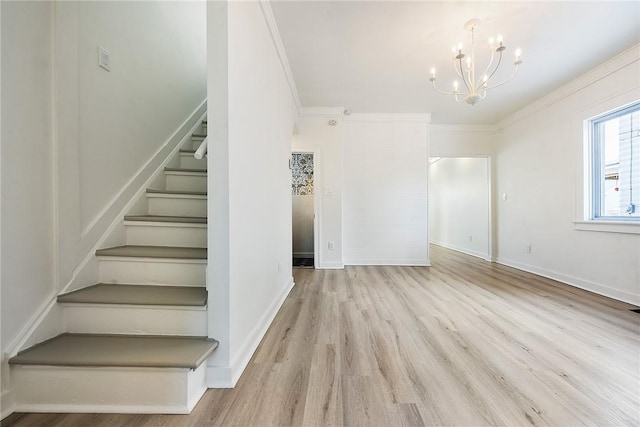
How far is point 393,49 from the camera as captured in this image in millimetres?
2592

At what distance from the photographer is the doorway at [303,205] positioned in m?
5.21

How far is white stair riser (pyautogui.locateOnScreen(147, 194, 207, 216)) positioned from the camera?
6.75ft

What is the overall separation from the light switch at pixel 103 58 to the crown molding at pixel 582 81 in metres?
4.52

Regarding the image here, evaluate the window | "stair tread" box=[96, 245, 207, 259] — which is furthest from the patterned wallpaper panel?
the window

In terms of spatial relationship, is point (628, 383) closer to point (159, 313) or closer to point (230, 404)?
point (230, 404)

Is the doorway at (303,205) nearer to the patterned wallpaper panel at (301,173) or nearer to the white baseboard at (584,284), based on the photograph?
the patterned wallpaper panel at (301,173)

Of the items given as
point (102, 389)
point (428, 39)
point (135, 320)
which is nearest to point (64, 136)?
point (135, 320)

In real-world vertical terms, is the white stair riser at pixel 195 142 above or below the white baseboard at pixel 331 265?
above

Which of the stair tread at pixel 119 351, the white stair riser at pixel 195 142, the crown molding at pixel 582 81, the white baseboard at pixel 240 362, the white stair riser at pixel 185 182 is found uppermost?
the crown molding at pixel 582 81

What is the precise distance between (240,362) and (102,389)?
0.59 metres

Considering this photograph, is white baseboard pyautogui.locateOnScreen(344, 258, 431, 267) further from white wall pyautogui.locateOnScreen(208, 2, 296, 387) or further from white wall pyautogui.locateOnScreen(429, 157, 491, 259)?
white wall pyautogui.locateOnScreen(208, 2, 296, 387)

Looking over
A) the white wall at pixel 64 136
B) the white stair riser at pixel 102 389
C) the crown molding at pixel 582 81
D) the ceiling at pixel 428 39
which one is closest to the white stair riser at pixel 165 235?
the white wall at pixel 64 136

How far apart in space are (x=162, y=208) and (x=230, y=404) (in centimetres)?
151

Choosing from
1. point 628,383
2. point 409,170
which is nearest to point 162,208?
point 628,383
